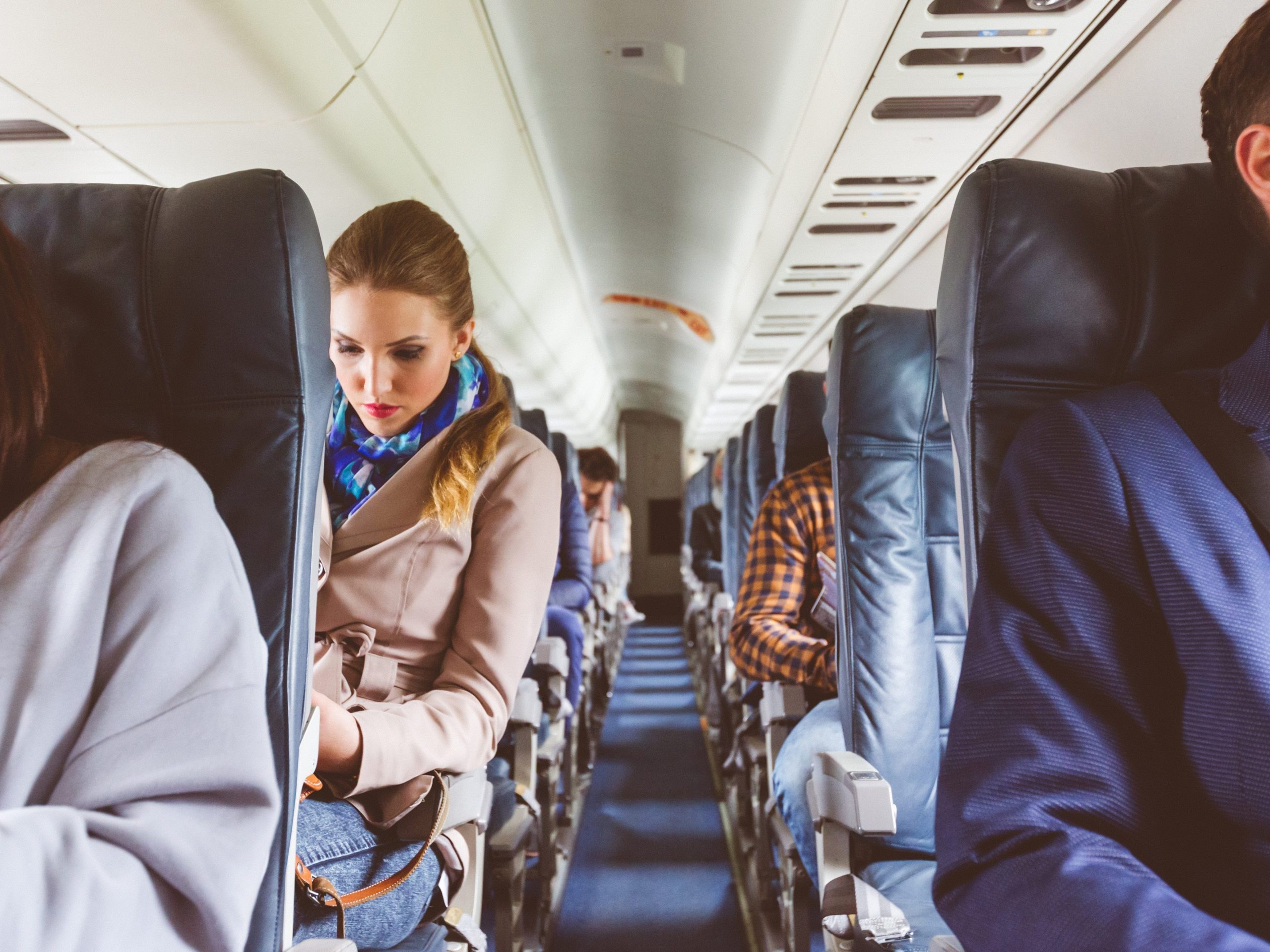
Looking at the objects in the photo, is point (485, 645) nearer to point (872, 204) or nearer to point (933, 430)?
point (933, 430)

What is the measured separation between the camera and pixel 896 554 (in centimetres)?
209

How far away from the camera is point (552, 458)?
195cm

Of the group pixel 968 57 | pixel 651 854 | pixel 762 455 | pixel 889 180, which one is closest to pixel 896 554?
pixel 968 57

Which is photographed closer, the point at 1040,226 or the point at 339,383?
the point at 1040,226

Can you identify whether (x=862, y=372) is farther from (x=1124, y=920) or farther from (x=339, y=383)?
(x=1124, y=920)

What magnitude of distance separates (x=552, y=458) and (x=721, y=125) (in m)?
3.60

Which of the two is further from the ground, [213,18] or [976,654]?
[213,18]

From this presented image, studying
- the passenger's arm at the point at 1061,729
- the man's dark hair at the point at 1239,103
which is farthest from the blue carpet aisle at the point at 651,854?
the man's dark hair at the point at 1239,103

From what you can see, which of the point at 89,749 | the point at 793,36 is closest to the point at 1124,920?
the point at 89,749

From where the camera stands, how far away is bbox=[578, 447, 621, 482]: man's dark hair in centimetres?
838

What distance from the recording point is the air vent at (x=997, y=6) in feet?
8.57

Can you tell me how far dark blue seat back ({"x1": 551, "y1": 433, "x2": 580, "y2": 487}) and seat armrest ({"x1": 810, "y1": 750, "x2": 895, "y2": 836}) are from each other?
313 cm

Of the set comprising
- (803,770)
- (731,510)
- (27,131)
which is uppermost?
(27,131)

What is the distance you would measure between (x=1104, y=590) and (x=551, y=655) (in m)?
2.44
